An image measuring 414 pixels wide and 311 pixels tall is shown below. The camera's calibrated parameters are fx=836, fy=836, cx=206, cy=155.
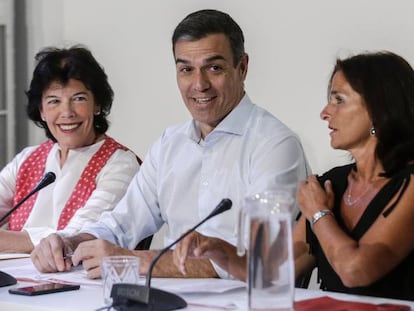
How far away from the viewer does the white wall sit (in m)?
3.44

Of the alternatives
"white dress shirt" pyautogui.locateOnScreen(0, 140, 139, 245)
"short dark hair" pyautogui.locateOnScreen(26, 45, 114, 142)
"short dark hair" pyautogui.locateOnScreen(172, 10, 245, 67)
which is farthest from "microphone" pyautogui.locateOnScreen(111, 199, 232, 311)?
"short dark hair" pyautogui.locateOnScreen(26, 45, 114, 142)

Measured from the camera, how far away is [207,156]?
2771mm

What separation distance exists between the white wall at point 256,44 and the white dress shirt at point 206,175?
0.83 m

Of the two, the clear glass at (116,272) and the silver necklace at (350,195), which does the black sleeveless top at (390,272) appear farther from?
the clear glass at (116,272)

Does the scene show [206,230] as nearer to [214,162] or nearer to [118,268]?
[214,162]

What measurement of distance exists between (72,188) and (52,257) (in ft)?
2.89

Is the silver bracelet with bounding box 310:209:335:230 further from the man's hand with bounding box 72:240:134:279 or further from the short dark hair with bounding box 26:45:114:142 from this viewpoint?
the short dark hair with bounding box 26:45:114:142

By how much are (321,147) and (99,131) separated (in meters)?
0.95

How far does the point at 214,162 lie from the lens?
2748 mm

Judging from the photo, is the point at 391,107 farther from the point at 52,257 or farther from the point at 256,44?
the point at 256,44

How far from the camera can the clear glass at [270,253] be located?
163 cm

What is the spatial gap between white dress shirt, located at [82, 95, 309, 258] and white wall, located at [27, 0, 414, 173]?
827 mm

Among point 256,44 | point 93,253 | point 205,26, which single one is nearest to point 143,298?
point 93,253

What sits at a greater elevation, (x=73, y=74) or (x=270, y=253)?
Answer: (x=73, y=74)
